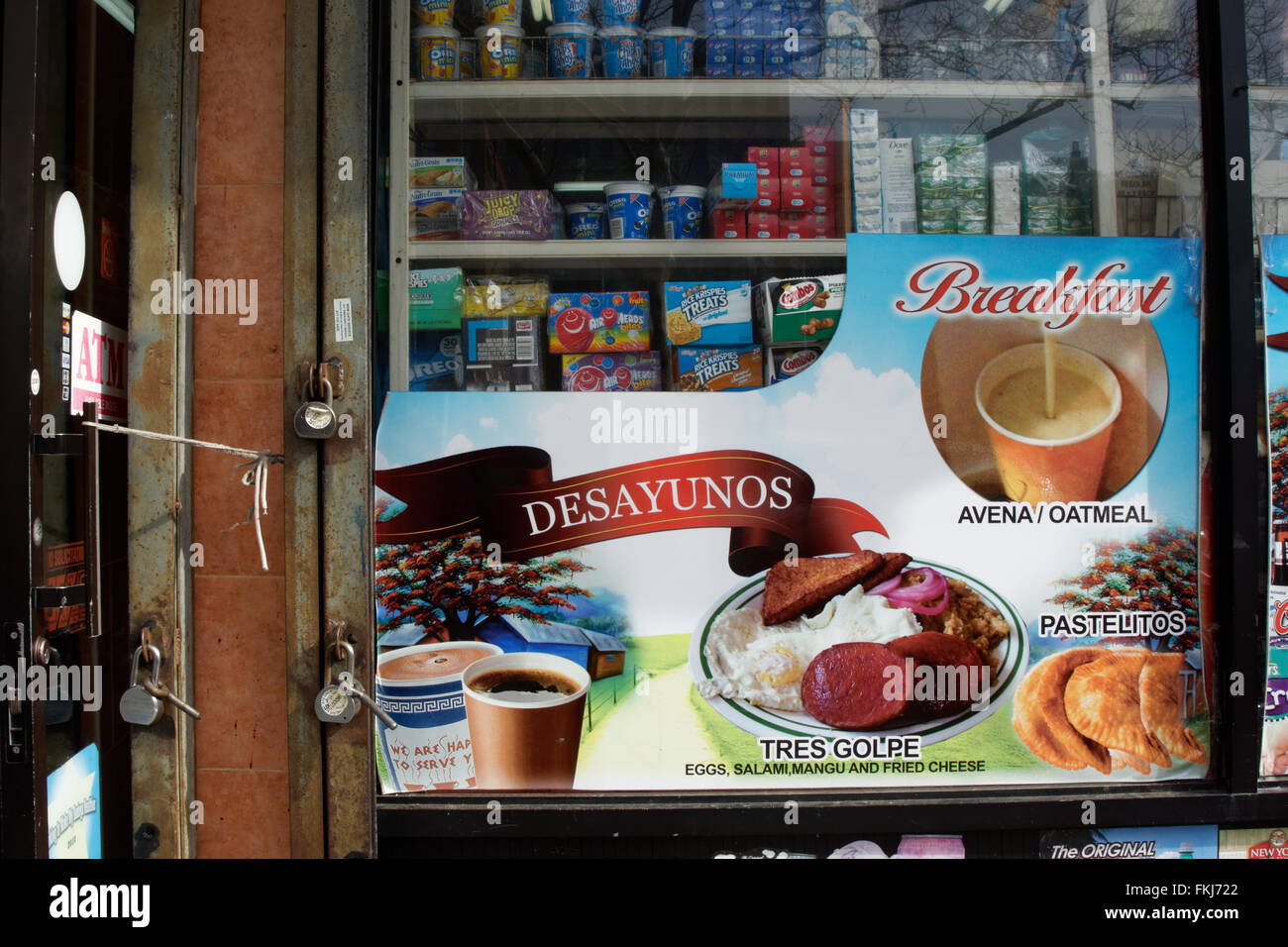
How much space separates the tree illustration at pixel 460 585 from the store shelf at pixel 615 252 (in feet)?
2.42

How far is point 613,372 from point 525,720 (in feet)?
3.06

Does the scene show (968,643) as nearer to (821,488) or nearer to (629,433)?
(821,488)

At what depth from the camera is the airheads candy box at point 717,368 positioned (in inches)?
94.5

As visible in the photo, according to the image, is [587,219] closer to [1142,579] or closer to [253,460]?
[253,460]

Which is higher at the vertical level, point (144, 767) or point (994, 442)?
point (994, 442)

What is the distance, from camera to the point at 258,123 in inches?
89.7

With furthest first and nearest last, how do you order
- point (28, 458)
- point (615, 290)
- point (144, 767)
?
point (615, 290), point (144, 767), point (28, 458)

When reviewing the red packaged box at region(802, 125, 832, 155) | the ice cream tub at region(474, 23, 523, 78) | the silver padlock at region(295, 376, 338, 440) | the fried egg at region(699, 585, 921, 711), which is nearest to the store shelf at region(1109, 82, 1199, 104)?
the red packaged box at region(802, 125, 832, 155)

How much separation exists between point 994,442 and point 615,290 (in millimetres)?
1068

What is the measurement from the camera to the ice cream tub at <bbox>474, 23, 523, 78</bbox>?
2420mm

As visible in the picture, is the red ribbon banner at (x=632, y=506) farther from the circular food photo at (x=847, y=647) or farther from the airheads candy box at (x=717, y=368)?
the airheads candy box at (x=717, y=368)

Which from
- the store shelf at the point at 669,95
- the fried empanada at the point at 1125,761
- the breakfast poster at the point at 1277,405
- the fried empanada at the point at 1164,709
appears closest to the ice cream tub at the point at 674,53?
the store shelf at the point at 669,95

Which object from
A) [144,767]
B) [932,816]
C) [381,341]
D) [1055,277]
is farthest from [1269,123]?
[144,767]

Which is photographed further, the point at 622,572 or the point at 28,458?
the point at 622,572
